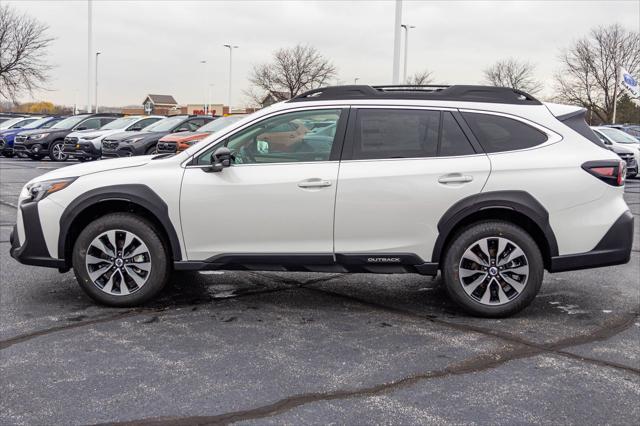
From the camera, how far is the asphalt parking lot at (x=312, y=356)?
3.52 meters

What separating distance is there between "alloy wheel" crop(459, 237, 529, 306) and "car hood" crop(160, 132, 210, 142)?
12207 mm

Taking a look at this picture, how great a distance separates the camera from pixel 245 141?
17.8 feet

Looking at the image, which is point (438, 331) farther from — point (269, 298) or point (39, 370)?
point (39, 370)

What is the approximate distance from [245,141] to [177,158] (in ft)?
1.84

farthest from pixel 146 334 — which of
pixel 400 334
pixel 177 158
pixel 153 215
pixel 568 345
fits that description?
pixel 568 345

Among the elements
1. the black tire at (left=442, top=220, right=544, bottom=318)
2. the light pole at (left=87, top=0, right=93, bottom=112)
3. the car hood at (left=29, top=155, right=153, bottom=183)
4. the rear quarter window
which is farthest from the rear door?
the light pole at (left=87, top=0, right=93, bottom=112)

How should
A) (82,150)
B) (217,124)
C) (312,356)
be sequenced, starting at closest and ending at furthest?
1. (312,356)
2. (217,124)
3. (82,150)

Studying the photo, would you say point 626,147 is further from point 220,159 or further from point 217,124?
point 220,159

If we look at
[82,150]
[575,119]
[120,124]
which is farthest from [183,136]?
[575,119]

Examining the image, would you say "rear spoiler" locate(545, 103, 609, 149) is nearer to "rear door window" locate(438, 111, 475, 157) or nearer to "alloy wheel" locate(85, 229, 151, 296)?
"rear door window" locate(438, 111, 475, 157)

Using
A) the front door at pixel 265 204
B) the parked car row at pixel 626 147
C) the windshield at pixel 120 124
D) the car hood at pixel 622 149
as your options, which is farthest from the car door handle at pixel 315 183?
the windshield at pixel 120 124

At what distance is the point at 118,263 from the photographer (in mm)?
5398

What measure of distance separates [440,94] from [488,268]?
4.80ft

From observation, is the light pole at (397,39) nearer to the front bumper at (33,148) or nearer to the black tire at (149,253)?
the front bumper at (33,148)
